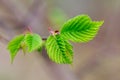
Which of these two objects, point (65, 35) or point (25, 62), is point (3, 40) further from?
point (65, 35)

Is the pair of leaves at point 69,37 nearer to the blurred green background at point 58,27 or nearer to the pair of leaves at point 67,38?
the pair of leaves at point 67,38

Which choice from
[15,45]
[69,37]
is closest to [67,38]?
[69,37]

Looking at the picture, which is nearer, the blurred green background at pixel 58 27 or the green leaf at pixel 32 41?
the green leaf at pixel 32 41

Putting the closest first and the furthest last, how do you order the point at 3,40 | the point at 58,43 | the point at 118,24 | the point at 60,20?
the point at 58,43, the point at 3,40, the point at 60,20, the point at 118,24

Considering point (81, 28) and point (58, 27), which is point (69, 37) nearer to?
point (81, 28)

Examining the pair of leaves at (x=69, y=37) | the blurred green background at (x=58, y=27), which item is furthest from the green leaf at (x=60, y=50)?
the blurred green background at (x=58, y=27)

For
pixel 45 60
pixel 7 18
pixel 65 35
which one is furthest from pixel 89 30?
pixel 7 18

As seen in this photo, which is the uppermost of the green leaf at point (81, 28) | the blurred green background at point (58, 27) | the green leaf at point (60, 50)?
the blurred green background at point (58, 27)
